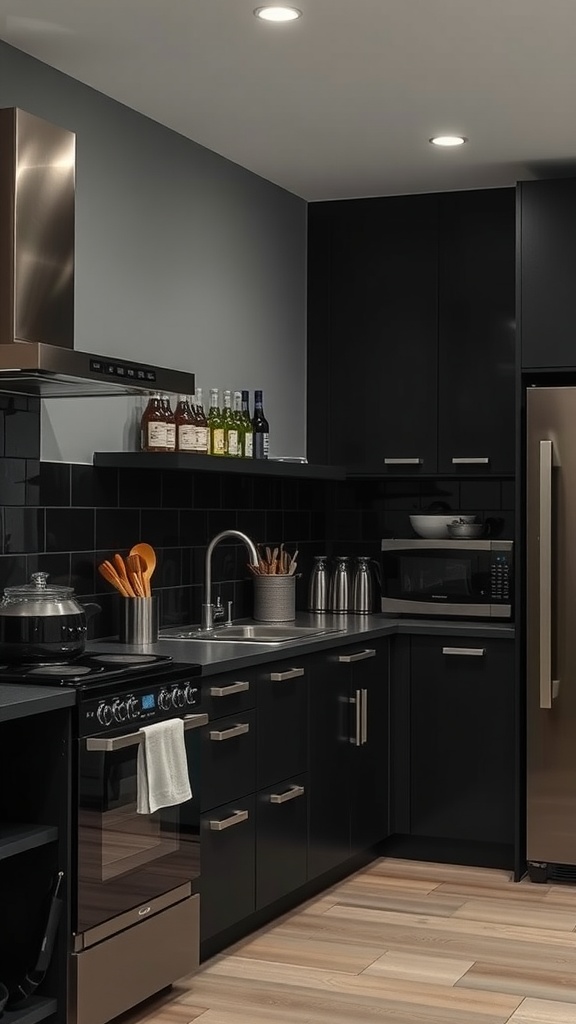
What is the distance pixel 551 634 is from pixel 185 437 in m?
1.51

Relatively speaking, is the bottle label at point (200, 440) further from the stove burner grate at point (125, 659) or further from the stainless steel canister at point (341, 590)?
the stainless steel canister at point (341, 590)

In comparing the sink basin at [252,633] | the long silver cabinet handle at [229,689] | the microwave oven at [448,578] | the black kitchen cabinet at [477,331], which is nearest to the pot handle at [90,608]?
the sink basin at [252,633]

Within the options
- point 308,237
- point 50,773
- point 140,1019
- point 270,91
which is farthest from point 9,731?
point 308,237

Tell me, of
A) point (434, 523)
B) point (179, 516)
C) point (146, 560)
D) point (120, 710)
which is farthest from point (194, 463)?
point (434, 523)

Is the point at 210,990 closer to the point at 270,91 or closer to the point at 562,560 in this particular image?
the point at 562,560

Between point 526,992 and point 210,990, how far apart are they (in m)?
0.87

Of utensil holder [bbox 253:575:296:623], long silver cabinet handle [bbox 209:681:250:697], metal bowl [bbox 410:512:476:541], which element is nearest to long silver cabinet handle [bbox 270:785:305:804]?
long silver cabinet handle [bbox 209:681:250:697]

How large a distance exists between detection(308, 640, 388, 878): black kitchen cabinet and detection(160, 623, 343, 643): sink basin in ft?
0.52

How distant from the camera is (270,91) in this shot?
4211mm

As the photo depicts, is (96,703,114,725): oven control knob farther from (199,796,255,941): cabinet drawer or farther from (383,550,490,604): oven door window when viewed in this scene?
(383,550,490,604): oven door window

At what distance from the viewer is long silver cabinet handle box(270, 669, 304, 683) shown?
4195 mm

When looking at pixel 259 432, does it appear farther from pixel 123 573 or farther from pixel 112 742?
pixel 112 742

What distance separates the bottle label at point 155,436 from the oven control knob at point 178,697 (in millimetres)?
1050

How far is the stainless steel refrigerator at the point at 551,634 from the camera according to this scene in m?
4.84
